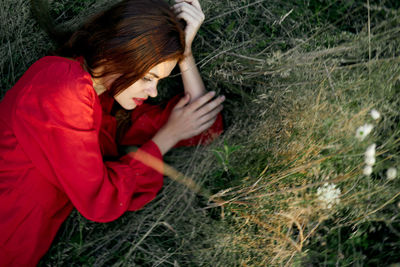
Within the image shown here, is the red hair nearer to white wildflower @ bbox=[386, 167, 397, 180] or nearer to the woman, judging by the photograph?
the woman

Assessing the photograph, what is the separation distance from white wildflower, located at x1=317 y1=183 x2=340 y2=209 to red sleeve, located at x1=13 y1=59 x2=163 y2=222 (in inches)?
38.1

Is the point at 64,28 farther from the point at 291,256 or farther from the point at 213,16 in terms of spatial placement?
the point at 291,256

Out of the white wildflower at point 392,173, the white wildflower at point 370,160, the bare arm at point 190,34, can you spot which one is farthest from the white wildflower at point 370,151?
the bare arm at point 190,34

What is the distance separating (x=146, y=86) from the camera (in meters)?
1.72

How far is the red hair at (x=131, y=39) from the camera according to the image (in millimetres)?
1533

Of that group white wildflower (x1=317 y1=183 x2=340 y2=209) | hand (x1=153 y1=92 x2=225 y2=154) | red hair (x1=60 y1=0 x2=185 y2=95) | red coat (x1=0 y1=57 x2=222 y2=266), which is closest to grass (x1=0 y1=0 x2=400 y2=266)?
white wildflower (x1=317 y1=183 x2=340 y2=209)

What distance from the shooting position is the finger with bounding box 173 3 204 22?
1.76m

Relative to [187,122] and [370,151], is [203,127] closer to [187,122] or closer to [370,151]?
[187,122]

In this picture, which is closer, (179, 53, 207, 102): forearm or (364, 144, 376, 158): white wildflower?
(364, 144, 376, 158): white wildflower

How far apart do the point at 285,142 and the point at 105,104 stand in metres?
1.11

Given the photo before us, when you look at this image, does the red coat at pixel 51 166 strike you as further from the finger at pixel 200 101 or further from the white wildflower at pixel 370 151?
the white wildflower at pixel 370 151

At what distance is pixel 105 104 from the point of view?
6.63 feet

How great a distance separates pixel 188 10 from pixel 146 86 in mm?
472

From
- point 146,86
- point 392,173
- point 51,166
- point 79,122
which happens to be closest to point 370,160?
point 392,173
